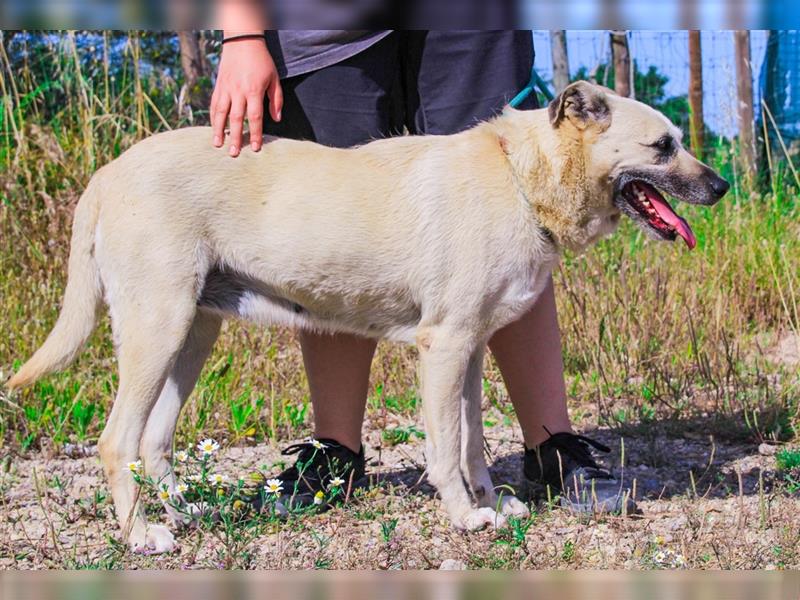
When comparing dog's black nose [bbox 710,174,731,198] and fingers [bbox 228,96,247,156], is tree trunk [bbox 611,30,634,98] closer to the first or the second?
dog's black nose [bbox 710,174,731,198]

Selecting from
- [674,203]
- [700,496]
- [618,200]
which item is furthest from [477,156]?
[674,203]

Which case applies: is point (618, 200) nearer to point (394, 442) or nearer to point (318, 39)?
point (318, 39)

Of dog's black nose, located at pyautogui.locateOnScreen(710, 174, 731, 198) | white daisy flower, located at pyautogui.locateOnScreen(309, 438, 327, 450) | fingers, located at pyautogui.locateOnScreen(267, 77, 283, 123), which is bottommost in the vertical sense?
white daisy flower, located at pyautogui.locateOnScreen(309, 438, 327, 450)

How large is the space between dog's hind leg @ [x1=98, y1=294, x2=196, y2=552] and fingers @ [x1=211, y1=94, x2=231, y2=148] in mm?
480

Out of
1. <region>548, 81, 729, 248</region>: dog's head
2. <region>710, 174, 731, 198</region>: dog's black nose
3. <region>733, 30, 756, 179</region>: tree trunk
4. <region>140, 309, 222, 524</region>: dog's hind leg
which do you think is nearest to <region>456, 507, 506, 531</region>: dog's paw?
<region>140, 309, 222, 524</region>: dog's hind leg

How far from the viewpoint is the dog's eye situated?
307 centimetres

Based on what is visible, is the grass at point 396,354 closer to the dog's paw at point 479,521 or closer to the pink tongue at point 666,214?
the dog's paw at point 479,521

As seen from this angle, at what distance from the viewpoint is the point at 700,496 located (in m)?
3.33

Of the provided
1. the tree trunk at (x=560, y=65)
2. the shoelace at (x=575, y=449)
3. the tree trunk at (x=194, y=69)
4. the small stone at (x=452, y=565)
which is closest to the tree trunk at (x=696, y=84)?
Answer: the tree trunk at (x=560, y=65)

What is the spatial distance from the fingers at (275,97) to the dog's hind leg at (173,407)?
676mm

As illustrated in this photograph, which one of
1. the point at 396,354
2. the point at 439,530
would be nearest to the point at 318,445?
the point at 439,530

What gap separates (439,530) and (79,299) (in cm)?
132

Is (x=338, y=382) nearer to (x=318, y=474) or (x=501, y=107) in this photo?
(x=318, y=474)

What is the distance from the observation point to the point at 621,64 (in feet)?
23.5
